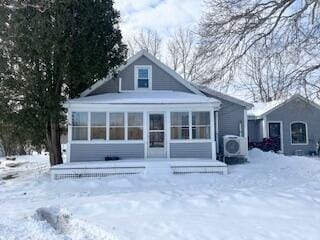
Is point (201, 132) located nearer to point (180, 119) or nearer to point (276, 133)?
point (180, 119)

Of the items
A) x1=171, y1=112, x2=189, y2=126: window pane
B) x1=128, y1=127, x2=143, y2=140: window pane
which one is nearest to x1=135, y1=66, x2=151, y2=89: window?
x1=171, y1=112, x2=189, y2=126: window pane

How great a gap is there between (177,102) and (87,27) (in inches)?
185

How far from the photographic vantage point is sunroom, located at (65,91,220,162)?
16984 mm

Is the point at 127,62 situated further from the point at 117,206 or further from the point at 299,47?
the point at 117,206

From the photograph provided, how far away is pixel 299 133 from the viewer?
26.6m

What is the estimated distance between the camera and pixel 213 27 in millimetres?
12438

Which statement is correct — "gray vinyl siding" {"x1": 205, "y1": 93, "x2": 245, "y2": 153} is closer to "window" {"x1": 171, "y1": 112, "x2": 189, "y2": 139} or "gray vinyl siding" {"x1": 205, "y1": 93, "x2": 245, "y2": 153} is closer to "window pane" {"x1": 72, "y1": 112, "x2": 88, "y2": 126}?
"window" {"x1": 171, "y1": 112, "x2": 189, "y2": 139}

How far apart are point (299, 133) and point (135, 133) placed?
44.6ft

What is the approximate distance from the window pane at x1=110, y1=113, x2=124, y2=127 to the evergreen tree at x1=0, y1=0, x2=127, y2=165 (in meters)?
1.80

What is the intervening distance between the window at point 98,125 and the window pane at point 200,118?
148 inches

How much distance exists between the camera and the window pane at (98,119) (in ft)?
56.5

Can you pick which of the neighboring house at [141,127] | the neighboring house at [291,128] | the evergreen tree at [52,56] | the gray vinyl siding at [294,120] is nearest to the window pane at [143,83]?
the neighboring house at [141,127]

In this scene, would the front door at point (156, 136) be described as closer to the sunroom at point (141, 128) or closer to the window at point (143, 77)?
the sunroom at point (141, 128)

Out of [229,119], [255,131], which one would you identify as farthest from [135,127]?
[255,131]
